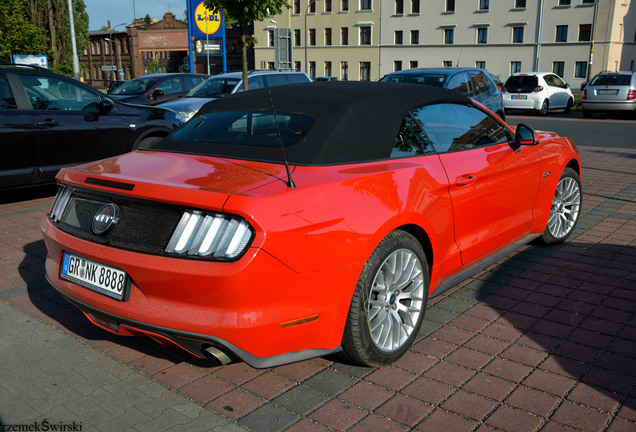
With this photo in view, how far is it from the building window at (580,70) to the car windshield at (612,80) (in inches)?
1399

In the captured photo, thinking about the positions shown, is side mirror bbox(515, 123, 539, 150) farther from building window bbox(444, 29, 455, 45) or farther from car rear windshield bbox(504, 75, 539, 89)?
building window bbox(444, 29, 455, 45)

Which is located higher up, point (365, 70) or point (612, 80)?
point (612, 80)

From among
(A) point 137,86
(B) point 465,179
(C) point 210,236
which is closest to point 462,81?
(A) point 137,86

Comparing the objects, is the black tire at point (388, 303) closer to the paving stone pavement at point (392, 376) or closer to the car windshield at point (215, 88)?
the paving stone pavement at point (392, 376)

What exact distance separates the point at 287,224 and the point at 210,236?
0.35 meters

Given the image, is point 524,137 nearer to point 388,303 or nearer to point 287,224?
point 388,303

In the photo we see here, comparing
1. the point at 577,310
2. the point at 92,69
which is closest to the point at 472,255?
the point at 577,310

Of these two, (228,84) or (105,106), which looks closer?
(105,106)

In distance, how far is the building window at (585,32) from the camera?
54562mm

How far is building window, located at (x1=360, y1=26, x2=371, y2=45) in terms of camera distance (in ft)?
227

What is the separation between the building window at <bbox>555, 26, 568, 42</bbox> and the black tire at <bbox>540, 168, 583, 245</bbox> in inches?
2204

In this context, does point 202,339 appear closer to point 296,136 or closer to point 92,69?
point 296,136

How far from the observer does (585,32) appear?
54781 millimetres

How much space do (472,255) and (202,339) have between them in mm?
2133
